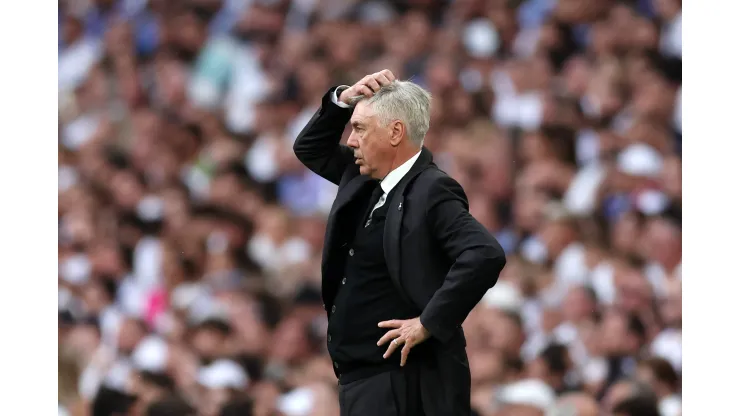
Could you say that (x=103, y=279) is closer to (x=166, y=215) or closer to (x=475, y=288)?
(x=166, y=215)

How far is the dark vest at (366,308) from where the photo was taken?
1.87m

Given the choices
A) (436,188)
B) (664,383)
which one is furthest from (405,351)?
(664,383)

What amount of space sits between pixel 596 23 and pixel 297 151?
141 centimetres

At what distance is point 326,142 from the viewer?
2.07 meters

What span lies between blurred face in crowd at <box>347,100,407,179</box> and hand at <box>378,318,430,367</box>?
0.96 ft

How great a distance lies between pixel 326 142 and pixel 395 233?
A: 1.04ft

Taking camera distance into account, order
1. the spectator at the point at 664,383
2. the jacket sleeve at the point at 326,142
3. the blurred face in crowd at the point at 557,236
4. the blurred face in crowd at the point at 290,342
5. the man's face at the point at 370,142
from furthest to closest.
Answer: the blurred face in crowd at the point at 290,342 < the blurred face in crowd at the point at 557,236 < the spectator at the point at 664,383 < the jacket sleeve at the point at 326,142 < the man's face at the point at 370,142

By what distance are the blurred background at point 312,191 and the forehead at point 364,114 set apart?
1.27 m

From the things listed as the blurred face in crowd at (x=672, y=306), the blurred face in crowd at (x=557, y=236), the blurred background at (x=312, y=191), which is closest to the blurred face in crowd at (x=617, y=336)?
the blurred background at (x=312, y=191)

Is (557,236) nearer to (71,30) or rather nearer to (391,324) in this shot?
Answer: (391,324)

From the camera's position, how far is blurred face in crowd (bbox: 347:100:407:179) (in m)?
1.92

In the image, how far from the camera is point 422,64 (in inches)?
127

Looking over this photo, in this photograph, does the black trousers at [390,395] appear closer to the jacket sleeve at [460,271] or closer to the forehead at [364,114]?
the jacket sleeve at [460,271]

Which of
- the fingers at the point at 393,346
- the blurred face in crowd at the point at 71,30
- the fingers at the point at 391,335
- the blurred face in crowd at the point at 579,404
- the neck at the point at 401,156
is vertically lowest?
the fingers at the point at 393,346
